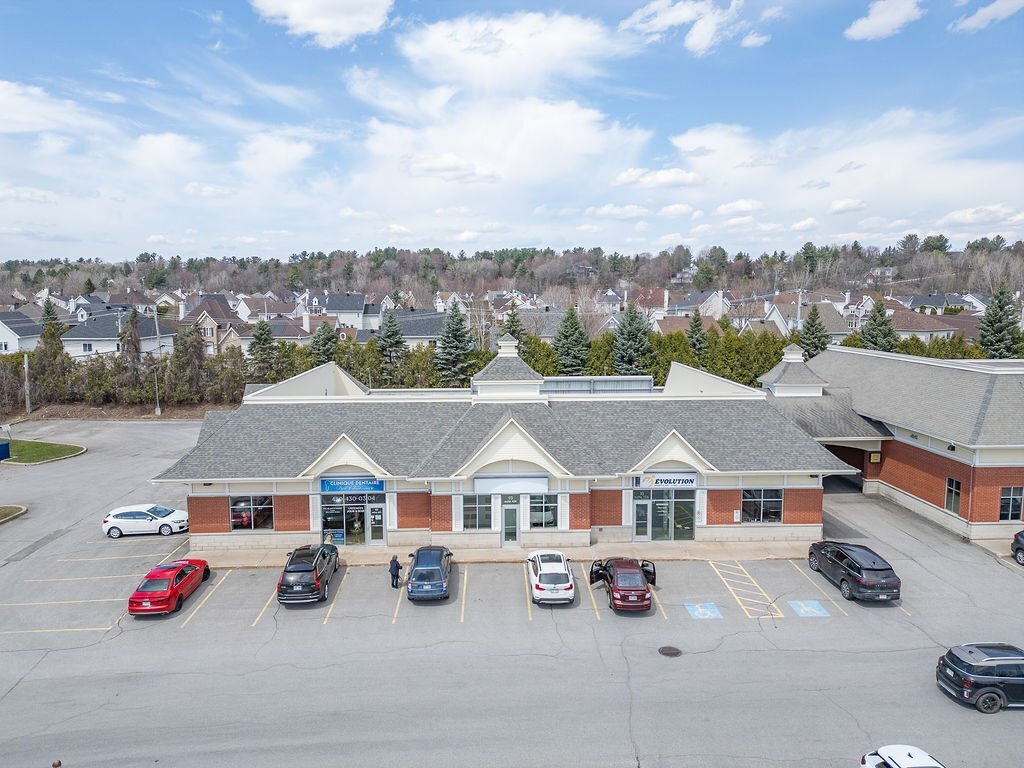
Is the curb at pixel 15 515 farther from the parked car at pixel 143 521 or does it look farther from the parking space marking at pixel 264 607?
the parking space marking at pixel 264 607

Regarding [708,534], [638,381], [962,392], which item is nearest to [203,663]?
[708,534]

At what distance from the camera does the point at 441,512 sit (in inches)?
1041

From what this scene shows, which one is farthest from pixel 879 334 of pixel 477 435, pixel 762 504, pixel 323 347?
pixel 323 347

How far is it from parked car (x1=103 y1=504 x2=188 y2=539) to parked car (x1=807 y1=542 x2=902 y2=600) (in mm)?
26413

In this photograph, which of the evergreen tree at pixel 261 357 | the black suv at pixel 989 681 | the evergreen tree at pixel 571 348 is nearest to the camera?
the black suv at pixel 989 681

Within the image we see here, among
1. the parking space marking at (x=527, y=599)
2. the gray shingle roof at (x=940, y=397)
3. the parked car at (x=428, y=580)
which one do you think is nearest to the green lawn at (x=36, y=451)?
the parked car at (x=428, y=580)

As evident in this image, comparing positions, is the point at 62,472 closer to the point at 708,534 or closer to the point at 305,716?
the point at 305,716

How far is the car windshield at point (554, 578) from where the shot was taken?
859 inches

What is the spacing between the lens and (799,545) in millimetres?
27312

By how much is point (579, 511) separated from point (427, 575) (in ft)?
24.0

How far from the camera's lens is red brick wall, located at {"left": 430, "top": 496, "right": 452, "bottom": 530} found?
2638 centimetres

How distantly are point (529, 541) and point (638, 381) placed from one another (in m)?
17.8

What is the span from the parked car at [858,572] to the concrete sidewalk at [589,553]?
2712 millimetres

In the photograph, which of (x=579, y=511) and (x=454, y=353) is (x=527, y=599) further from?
(x=454, y=353)
